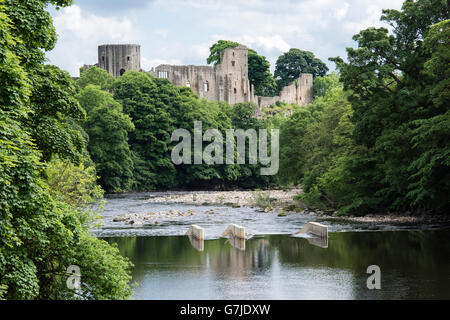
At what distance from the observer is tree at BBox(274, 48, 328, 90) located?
367 feet

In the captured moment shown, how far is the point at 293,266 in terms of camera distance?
22.3 m

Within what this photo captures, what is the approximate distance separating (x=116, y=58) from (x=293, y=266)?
7266cm

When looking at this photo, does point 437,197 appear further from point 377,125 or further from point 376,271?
point 376,271

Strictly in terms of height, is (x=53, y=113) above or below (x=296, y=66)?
below

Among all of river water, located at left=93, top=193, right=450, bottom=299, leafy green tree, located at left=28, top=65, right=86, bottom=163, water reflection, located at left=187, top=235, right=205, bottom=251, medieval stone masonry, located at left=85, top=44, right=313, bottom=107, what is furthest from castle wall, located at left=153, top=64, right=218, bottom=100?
leafy green tree, located at left=28, top=65, right=86, bottom=163

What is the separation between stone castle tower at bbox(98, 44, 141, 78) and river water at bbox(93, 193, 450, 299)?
5833 cm

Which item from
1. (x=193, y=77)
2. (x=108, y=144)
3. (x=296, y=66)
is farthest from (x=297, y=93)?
(x=108, y=144)

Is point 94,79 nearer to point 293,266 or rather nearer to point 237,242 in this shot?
point 237,242

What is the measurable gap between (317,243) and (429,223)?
7.73 metres

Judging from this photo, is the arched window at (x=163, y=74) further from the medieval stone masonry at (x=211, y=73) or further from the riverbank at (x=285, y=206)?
the riverbank at (x=285, y=206)

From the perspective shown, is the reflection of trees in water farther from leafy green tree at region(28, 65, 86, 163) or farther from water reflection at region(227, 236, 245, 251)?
leafy green tree at region(28, 65, 86, 163)

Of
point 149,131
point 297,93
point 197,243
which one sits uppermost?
point 297,93

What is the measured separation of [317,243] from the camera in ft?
89.1
